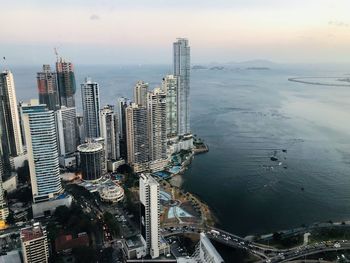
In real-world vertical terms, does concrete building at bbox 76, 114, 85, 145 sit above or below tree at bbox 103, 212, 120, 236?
above

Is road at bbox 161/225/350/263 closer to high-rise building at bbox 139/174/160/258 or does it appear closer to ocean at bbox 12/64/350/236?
ocean at bbox 12/64/350/236

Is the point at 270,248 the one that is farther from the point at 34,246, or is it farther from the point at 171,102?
the point at 171,102

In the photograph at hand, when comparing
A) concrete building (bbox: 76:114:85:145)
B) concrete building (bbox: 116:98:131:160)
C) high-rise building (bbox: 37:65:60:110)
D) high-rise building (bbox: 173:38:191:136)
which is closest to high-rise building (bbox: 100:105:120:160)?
concrete building (bbox: 116:98:131:160)

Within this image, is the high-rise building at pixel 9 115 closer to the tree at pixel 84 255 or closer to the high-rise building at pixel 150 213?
the tree at pixel 84 255

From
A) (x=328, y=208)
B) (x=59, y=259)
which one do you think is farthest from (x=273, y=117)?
(x=59, y=259)

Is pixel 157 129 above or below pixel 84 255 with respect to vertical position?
above

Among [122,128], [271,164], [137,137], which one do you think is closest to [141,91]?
[122,128]
